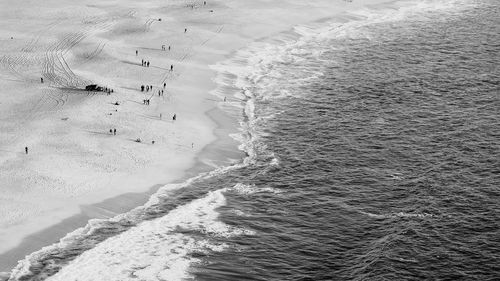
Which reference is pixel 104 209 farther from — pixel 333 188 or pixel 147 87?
pixel 147 87

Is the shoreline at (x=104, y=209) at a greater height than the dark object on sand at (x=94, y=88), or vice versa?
the dark object on sand at (x=94, y=88)

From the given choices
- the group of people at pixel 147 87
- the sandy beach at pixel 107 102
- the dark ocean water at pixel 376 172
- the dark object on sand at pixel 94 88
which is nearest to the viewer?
the dark ocean water at pixel 376 172

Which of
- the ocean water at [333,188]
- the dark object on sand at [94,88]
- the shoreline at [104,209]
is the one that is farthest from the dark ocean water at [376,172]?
the dark object on sand at [94,88]

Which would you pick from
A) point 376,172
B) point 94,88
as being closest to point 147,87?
point 94,88

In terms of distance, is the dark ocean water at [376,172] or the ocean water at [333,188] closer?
the ocean water at [333,188]

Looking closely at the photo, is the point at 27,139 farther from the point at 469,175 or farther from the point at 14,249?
the point at 469,175

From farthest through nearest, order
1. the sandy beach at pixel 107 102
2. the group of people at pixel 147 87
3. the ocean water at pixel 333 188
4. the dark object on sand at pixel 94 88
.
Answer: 1. the group of people at pixel 147 87
2. the dark object on sand at pixel 94 88
3. the sandy beach at pixel 107 102
4. the ocean water at pixel 333 188

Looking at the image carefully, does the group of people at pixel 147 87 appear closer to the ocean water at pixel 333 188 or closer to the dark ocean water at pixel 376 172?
the ocean water at pixel 333 188

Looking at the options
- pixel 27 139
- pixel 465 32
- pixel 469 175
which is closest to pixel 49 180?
pixel 27 139
